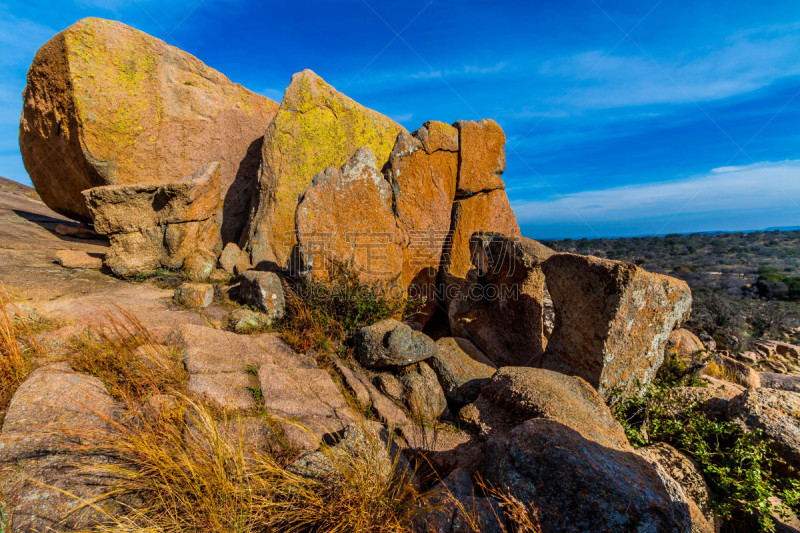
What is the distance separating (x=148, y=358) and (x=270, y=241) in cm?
412

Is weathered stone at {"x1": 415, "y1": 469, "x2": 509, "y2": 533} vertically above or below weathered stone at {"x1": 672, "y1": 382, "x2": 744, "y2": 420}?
below

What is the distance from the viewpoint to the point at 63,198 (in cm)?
884

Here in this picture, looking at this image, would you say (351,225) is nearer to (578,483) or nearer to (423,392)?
(423,392)

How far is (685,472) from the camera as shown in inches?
125

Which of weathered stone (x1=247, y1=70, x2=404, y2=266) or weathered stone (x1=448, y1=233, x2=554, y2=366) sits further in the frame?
weathered stone (x1=247, y1=70, x2=404, y2=266)

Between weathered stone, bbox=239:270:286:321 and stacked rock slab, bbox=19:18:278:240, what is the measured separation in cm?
354

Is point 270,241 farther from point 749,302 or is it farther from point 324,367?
point 749,302

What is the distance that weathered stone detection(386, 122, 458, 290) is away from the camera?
6.70 metres

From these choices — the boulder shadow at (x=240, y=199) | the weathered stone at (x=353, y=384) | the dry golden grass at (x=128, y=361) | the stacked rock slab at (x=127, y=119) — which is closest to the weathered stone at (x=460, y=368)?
the weathered stone at (x=353, y=384)

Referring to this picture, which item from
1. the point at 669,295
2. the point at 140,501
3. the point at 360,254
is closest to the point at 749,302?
the point at 669,295

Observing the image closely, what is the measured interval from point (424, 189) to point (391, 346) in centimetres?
362

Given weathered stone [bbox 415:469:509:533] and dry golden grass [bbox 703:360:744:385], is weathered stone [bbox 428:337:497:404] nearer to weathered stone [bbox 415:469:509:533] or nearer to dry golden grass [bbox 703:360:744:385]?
weathered stone [bbox 415:469:509:533]

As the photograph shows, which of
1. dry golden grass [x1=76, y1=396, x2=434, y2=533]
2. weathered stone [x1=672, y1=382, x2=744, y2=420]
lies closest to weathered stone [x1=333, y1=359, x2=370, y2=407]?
dry golden grass [x1=76, y1=396, x2=434, y2=533]

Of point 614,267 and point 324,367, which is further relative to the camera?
→ point 324,367
